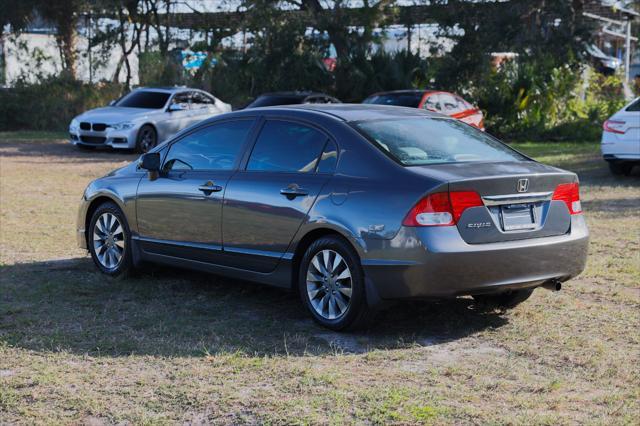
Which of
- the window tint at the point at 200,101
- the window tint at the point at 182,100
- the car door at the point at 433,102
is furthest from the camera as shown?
the window tint at the point at 200,101

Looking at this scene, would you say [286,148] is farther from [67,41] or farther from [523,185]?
[67,41]

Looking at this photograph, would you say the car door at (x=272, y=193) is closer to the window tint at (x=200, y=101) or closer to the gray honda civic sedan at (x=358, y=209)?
the gray honda civic sedan at (x=358, y=209)

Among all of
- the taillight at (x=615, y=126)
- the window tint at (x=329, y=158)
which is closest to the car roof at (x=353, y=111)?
the window tint at (x=329, y=158)

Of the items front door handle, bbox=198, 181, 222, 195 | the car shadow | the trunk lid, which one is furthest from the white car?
front door handle, bbox=198, 181, 222, 195

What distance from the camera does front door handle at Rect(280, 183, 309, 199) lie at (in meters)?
6.89

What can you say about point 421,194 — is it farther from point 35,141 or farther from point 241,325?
point 35,141

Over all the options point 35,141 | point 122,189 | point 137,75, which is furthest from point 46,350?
point 137,75

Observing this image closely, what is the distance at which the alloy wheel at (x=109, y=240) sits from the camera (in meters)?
8.55

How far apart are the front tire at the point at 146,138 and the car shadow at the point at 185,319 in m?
13.9

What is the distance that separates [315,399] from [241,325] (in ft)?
5.84

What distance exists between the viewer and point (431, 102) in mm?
21734

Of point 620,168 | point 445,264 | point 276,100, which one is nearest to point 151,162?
point 445,264

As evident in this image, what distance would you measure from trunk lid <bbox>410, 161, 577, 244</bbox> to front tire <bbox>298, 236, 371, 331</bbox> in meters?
0.75

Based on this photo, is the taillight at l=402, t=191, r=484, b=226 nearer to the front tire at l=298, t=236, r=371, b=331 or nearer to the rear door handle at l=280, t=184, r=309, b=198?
the front tire at l=298, t=236, r=371, b=331
